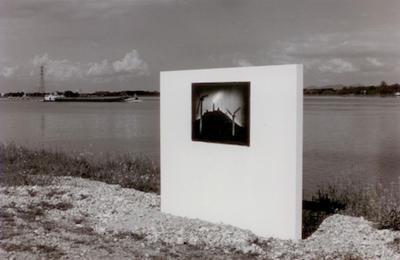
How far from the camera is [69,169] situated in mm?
15078

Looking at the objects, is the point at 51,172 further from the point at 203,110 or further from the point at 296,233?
the point at 296,233

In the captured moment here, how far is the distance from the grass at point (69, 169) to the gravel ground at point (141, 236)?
2407 millimetres

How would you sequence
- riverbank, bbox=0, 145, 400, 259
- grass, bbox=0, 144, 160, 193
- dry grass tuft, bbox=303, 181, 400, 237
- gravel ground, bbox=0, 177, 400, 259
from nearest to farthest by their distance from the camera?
gravel ground, bbox=0, 177, 400, 259 < riverbank, bbox=0, 145, 400, 259 < dry grass tuft, bbox=303, 181, 400, 237 < grass, bbox=0, 144, 160, 193

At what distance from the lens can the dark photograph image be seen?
8.20 m

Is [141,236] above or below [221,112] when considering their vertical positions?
below

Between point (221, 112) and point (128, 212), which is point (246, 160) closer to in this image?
point (221, 112)

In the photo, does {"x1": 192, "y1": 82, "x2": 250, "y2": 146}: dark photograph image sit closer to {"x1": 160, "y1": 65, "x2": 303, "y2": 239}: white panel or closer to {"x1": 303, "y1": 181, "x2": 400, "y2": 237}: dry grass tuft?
{"x1": 160, "y1": 65, "x2": 303, "y2": 239}: white panel

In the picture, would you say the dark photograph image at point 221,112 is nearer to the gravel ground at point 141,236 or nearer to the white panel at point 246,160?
the white panel at point 246,160

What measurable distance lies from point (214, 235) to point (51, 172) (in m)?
7.75

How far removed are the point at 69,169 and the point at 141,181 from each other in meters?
2.96

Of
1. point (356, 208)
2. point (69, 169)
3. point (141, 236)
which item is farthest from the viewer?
point (69, 169)

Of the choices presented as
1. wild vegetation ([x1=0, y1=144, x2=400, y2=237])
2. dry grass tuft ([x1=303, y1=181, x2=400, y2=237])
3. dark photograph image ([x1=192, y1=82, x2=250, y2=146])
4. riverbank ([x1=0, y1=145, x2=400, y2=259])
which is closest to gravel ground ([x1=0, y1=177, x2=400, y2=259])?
riverbank ([x1=0, y1=145, x2=400, y2=259])

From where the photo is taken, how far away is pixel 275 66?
25.2 ft

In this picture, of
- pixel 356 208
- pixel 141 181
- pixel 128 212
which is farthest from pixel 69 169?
pixel 356 208
